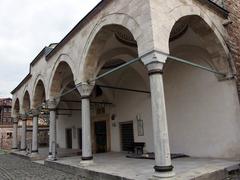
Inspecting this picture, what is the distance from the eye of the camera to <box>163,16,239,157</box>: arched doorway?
22.2 feet

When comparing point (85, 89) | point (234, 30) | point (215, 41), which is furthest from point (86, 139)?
point (234, 30)

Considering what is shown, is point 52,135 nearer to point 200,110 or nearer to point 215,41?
point 200,110

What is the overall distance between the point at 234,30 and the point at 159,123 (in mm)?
4762

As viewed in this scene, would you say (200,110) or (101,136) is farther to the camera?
(101,136)

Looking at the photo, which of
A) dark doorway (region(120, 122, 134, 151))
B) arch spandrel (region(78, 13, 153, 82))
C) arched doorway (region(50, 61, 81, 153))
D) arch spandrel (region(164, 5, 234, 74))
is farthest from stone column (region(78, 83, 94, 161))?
arched doorway (region(50, 61, 81, 153))

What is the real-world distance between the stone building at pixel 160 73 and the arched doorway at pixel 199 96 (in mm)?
→ 27

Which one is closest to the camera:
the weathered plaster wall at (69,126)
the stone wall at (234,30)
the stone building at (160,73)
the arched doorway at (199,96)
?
the stone building at (160,73)

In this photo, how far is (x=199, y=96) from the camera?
25.2 feet

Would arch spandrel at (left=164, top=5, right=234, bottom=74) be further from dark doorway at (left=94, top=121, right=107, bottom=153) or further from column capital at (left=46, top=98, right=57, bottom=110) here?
dark doorway at (left=94, top=121, right=107, bottom=153)

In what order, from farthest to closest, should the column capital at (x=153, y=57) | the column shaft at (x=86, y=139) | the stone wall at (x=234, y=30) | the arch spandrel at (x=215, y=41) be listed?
the stone wall at (x=234, y=30)
the column shaft at (x=86, y=139)
the arch spandrel at (x=215, y=41)
the column capital at (x=153, y=57)

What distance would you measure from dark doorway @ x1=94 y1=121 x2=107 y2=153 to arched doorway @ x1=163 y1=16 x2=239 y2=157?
433cm

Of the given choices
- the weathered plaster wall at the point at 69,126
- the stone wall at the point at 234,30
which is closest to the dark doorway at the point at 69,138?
the weathered plaster wall at the point at 69,126

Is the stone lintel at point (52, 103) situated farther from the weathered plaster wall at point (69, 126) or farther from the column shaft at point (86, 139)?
the weathered plaster wall at point (69, 126)

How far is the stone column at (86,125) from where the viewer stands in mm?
6934
